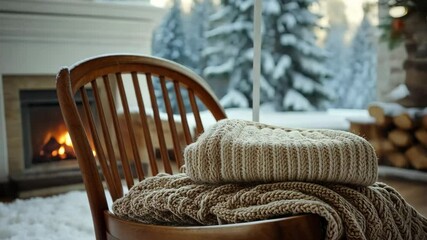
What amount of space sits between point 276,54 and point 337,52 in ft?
1.79

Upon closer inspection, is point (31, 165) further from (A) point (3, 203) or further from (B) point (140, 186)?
(B) point (140, 186)

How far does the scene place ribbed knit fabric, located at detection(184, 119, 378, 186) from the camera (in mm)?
516

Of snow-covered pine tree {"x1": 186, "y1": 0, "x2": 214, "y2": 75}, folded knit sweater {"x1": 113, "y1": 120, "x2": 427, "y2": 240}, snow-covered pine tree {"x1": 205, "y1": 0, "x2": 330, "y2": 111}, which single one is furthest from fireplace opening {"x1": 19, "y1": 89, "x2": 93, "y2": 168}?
folded knit sweater {"x1": 113, "y1": 120, "x2": 427, "y2": 240}

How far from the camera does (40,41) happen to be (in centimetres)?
247

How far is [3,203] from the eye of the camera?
221 centimetres

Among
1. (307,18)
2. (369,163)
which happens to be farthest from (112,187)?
(307,18)

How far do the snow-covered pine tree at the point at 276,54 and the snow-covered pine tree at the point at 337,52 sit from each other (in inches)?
2.9

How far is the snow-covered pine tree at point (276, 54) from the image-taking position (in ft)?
12.9

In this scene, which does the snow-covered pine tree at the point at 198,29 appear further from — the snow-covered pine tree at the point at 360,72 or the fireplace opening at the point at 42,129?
the fireplace opening at the point at 42,129

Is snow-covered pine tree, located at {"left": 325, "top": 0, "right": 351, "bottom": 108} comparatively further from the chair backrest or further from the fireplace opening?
the chair backrest

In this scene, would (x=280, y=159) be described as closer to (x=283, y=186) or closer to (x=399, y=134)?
(x=283, y=186)

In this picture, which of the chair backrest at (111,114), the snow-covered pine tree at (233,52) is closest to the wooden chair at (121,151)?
the chair backrest at (111,114)

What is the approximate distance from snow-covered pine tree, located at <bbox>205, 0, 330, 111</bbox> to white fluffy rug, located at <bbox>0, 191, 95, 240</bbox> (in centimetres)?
207

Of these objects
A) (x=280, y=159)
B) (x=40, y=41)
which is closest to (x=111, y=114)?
(x=280, y=159)
